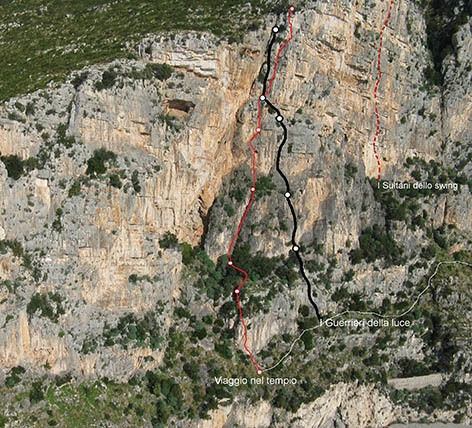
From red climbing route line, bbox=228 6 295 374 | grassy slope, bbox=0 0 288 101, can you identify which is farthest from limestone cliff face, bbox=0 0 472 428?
grassy slope, bbox=0 0 288 101

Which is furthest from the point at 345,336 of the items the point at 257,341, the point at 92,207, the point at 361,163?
the point at 92,207

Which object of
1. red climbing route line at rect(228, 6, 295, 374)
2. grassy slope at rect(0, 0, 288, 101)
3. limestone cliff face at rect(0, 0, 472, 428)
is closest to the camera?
limestone cliff face at rect(0, 0, 472, 428)

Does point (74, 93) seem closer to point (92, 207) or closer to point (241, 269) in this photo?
point (92, 207)

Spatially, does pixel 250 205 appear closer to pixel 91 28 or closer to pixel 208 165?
pixel 208 165

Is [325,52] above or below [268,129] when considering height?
above

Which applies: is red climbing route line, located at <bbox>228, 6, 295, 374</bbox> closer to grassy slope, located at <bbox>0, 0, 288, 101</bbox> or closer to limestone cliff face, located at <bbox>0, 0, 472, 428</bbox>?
limestone cliff face, located at <bbox>0, 0, 472, 428</bbox>

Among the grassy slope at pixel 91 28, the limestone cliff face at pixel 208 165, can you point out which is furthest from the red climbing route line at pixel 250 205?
the grassy slope at pixel 91 28
